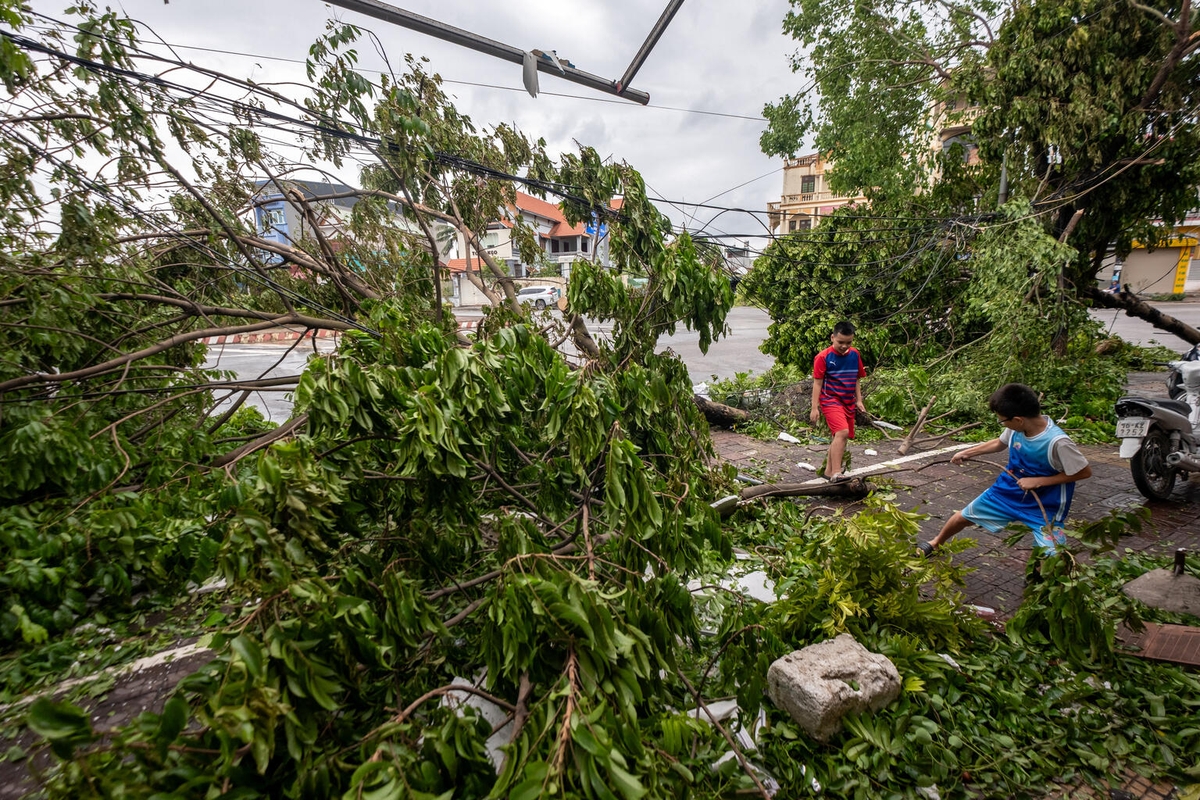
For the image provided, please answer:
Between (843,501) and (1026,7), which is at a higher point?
(1026,7)

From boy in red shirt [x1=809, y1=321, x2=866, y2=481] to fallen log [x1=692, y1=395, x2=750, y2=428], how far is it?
2497 millimetres

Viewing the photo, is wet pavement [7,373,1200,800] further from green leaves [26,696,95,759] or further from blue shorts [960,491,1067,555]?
green leaves [26,696,95,759]

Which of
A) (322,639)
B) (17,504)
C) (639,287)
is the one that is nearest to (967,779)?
(322,639)

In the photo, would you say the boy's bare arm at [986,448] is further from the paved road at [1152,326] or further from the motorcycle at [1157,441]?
the paved road at [1152,326]

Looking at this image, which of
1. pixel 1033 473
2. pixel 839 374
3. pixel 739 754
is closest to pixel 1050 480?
pixel 1033 473

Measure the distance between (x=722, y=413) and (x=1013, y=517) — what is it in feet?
15.0

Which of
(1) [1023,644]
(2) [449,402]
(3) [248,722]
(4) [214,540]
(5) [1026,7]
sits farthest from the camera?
(5) [1026,7]

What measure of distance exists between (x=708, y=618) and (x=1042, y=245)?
654 centimetres

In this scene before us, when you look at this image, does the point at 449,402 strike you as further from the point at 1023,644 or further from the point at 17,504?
the point at 17,504

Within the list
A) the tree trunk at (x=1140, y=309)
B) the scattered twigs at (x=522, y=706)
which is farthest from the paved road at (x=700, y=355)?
the scattered twigs at (x=522, y=706)

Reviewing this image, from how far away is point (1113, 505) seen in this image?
4.64 metres

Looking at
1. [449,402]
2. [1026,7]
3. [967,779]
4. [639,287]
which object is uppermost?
[1026,7]

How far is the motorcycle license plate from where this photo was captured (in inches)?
169

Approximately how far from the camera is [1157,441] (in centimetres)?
454
